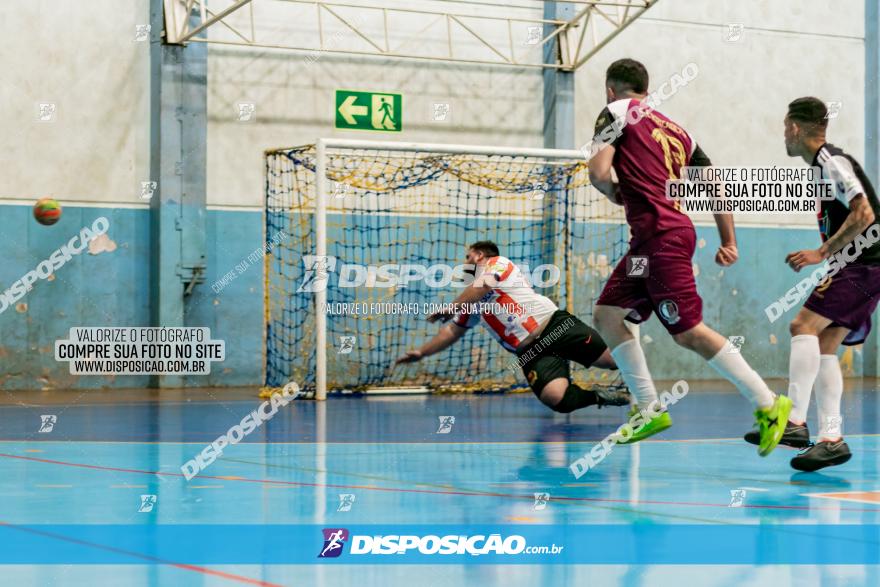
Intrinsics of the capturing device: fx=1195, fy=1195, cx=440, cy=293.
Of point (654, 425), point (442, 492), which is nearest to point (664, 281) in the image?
point (654, 425)

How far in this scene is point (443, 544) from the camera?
4.27 m

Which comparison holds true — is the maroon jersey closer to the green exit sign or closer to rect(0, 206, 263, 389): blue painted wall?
rect(0, 206, 263, 389): blue painted wall

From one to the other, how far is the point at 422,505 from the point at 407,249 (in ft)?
33.7

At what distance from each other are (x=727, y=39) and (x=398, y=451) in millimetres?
11780

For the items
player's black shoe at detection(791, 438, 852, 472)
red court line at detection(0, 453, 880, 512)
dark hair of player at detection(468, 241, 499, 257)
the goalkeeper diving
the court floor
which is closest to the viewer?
the court floor

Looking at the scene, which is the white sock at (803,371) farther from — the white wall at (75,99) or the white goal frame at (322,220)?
the white wall at (75,99)

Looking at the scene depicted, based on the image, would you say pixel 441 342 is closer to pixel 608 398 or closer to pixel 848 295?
pixel 608 398

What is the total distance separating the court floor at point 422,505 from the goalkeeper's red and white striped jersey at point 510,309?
0.84 metres

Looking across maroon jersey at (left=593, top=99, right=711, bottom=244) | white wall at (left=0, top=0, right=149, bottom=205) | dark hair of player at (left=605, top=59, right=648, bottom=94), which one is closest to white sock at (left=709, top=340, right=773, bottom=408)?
maroon jersey at (left=593, top=99, right=711, bottom=244)

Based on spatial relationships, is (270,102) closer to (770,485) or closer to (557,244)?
(557,244)

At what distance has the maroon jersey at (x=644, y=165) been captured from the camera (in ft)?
20.8

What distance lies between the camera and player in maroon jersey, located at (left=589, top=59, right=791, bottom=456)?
20.2 feet

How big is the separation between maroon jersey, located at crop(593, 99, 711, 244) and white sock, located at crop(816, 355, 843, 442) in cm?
107

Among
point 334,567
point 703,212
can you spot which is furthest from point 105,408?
point 703,212
